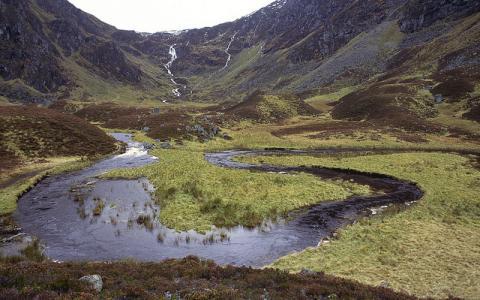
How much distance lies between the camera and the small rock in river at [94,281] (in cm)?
1658

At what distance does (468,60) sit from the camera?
116312mm

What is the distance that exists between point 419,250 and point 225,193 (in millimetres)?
20304

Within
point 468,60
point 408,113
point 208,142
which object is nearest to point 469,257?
point 208,142

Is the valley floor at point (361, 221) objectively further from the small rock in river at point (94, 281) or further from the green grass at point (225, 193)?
the small rock in river at point (94, 281)

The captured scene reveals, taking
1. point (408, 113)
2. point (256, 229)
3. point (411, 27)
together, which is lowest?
point (256, 229)

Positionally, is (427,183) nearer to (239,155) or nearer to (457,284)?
(457,284)

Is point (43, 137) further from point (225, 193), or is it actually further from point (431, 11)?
point (431, 11)

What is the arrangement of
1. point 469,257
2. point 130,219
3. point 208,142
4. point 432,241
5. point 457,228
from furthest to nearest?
point 208,142 < point 130,219 < point 457,228 < point 432,241 < point 469,257

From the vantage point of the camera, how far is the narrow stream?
2619cm

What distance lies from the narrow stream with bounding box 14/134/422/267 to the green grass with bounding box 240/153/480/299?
2.26 meters

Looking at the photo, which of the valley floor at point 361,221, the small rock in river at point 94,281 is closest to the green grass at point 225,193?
the valley floor at point 361,221

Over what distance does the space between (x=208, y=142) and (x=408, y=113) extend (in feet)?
169

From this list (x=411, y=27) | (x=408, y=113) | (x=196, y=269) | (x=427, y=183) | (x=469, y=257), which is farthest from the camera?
(x=411, y=27)

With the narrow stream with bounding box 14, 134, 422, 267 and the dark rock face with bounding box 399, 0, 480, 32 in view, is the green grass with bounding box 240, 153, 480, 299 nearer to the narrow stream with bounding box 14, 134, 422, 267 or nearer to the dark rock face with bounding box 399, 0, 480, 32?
the narrow stream with bounding box 14, 134, 422, 267
